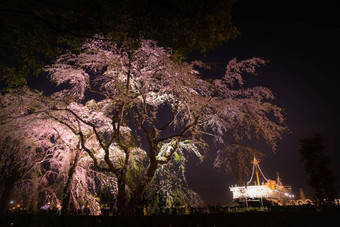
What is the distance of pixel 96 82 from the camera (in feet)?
30.2

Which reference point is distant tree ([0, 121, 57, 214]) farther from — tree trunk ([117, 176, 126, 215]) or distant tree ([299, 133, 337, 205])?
distant tree ([299, 133, 337, 205])

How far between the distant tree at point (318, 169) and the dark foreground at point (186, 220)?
1446 cm

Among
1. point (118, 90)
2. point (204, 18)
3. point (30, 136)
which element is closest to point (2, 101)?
point (30, 136)

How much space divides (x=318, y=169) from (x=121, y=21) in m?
23.8

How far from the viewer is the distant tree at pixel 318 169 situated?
20.0 metres

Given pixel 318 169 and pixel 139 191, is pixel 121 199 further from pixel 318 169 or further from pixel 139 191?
pixel 318 169

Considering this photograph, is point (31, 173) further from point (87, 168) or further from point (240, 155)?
point (240, 155)

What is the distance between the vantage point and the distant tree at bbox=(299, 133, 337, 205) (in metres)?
20.0

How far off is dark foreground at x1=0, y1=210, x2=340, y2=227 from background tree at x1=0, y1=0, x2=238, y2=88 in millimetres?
5012

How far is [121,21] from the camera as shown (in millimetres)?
5559

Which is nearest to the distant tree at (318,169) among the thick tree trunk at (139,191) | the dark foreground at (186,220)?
the dark foreground at (186,220)

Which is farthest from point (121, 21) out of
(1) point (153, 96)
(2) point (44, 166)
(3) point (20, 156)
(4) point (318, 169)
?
(4) point (318, 169)

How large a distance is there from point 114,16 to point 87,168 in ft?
33.7

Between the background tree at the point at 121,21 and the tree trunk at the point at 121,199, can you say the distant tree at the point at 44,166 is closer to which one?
the tree trunk at the point at 121,199
